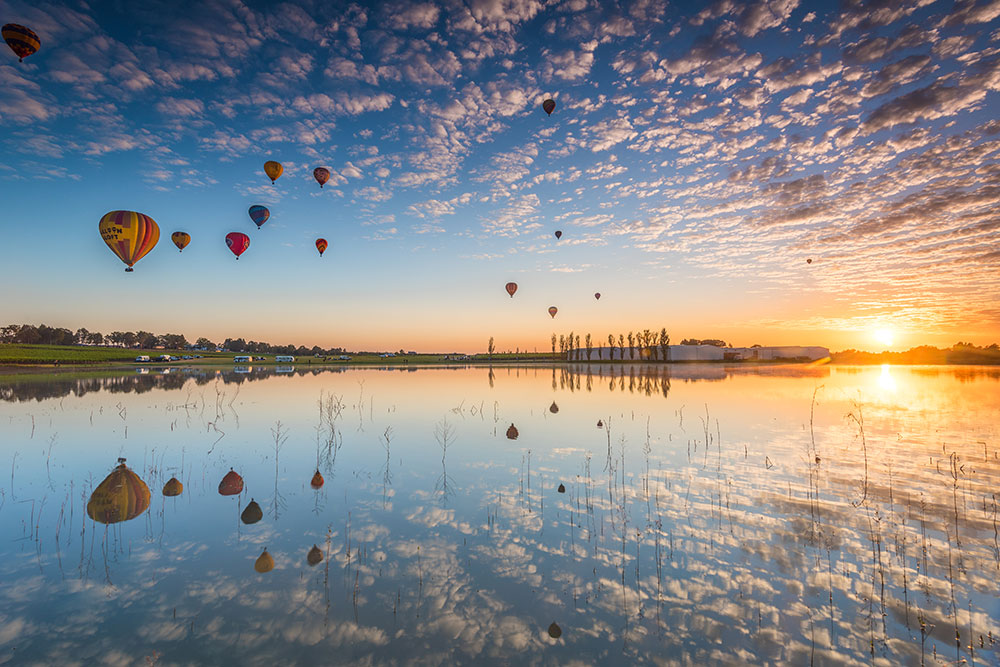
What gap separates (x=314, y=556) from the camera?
8.15 meters

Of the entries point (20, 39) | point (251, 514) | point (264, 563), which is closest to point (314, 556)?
point (264, 563)

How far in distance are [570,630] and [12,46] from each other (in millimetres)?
40371

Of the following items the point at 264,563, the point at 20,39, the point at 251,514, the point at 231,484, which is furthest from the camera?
the point at 20,39

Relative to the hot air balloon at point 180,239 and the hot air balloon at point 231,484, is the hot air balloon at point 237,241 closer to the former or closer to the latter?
the hot air balloon at point 180,239

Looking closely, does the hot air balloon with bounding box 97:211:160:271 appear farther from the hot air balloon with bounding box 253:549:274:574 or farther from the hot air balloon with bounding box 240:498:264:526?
the hot air balloon with bounding box 253:549:274:574

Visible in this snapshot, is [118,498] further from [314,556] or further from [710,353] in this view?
[710,353]

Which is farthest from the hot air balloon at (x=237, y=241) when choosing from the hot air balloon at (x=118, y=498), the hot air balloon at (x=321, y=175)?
the hot air balloon at (x=118, y=498)

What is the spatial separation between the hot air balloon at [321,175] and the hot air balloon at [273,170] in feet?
8.48

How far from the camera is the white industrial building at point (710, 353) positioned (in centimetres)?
15275

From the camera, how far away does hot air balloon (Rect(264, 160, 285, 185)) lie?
34.9 m

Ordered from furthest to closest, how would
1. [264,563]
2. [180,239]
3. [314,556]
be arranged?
[180,239] → [314,556] → [264,563]

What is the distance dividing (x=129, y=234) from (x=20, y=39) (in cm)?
1141

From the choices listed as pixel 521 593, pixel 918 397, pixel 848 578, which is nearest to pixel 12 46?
pixel 521 593

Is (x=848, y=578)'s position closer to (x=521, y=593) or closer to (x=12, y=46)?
(x=521, y=593)
